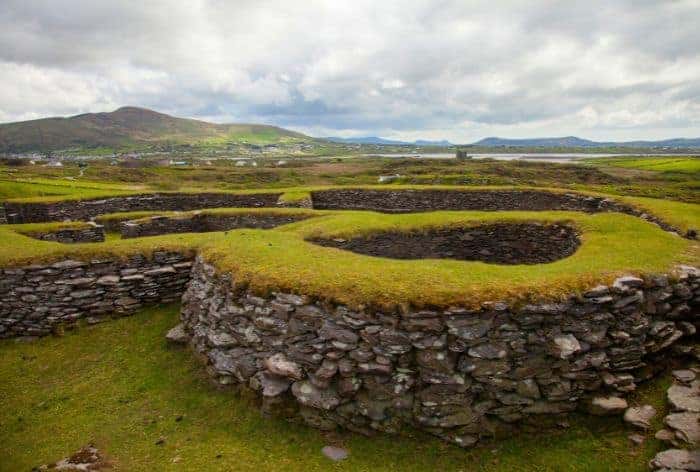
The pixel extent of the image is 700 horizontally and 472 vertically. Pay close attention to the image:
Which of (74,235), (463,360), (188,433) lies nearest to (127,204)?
(74,235)

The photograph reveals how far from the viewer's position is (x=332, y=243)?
57.5 feet

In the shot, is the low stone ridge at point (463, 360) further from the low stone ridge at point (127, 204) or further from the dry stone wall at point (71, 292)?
the low stone ridge at point (127, 204)

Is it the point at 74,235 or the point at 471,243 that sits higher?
the point at 74,235

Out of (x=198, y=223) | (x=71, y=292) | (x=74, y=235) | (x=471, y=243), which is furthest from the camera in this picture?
(x=198, y=223)

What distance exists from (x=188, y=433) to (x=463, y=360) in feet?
22.2

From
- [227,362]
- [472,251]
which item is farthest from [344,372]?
[472,251]

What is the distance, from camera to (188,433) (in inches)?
380

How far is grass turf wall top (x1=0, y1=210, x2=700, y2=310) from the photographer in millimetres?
9281

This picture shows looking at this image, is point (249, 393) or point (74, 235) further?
point (74, 235)

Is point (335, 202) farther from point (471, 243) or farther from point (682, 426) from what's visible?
point (682, 426)

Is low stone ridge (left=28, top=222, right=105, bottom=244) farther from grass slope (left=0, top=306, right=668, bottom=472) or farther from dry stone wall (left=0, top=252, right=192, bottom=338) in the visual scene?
grass slope (left=0, top=306, right=668, bottom=472)

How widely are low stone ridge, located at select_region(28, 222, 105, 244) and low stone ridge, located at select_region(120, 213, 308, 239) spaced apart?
1.25 metres

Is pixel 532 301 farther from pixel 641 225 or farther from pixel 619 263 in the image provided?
pixel 641 225

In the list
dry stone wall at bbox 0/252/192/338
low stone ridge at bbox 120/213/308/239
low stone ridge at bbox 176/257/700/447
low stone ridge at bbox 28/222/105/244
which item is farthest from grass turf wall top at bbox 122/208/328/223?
low stone ridge at bbox 176/257/700/447
